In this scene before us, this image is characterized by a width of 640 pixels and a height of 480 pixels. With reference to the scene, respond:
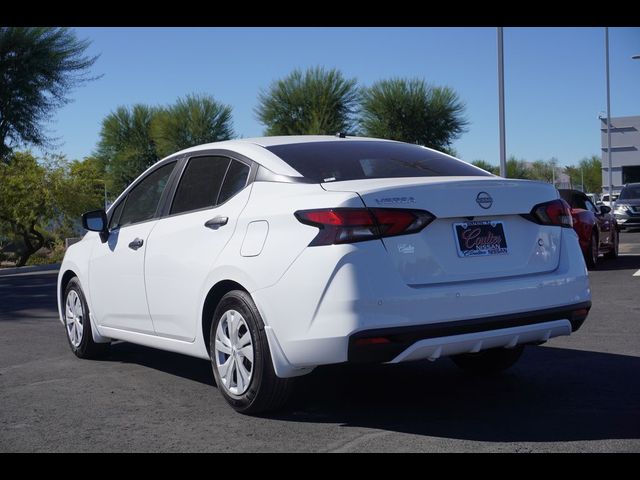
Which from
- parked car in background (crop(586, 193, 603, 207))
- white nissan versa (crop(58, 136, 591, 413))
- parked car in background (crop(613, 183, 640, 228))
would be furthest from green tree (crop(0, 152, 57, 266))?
white nissan versa (crop(58, 136, 591, 413))

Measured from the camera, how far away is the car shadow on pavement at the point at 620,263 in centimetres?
1582

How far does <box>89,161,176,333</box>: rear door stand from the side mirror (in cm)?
6

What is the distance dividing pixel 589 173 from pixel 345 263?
127 metres

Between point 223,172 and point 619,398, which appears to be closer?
point 619,398

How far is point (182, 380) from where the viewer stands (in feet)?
21.4

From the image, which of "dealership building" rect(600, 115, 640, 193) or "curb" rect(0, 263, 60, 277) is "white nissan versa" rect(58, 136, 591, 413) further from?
"dealership building" rect(600, 115, 640, 193)

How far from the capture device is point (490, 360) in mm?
6301

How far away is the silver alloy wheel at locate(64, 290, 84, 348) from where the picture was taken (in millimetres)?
7516

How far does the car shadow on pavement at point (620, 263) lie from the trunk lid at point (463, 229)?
1097 centimetres

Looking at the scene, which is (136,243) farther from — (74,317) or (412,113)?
(412,113)

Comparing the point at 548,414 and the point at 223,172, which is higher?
the point at 223,172

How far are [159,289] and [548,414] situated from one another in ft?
8.86
